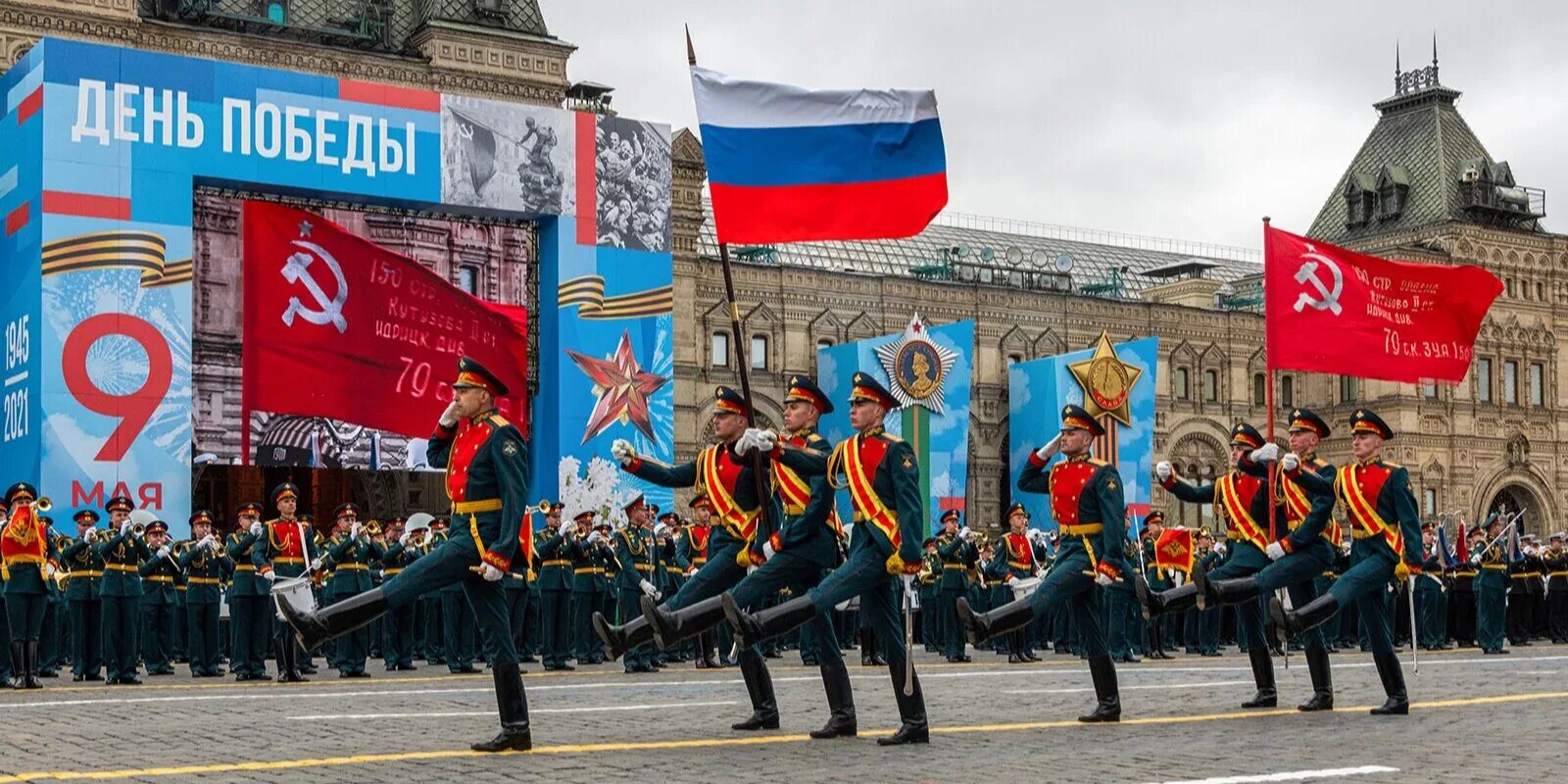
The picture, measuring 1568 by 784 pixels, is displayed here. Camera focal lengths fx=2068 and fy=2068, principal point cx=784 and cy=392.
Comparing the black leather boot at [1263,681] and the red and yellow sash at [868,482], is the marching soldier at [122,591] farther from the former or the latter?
the black leather boot at [1263,681]

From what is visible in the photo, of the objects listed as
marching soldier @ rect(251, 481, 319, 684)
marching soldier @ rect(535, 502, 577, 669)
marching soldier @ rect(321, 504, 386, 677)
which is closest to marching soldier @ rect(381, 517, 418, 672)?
marching soldier @ rect(321, 504, 386, 677)

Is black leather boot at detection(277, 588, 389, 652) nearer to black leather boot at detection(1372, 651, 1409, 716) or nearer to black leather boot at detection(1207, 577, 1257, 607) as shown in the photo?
black leather boot at detection(1207, 577, 1257, 607)

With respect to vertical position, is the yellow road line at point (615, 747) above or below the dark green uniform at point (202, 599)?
below

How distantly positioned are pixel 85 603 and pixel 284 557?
202 cm

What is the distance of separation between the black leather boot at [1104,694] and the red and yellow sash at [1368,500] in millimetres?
2043

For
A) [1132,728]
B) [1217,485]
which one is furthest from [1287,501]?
[1132,728]

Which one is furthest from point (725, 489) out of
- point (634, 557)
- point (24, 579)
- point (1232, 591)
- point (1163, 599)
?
point (634, 557)

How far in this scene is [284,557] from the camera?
20562 mm

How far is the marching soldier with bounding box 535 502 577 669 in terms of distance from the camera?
2341cm

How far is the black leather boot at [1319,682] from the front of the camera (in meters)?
13.9

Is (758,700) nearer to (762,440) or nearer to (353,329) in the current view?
(762,440)

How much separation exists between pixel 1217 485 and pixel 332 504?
29.5m

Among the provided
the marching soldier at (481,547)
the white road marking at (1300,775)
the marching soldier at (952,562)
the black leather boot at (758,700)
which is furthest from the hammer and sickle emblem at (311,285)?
the white road marking at (1300,775)

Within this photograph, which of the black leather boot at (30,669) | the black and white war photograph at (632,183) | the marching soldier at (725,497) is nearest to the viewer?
the marching soldier at (725,497)
